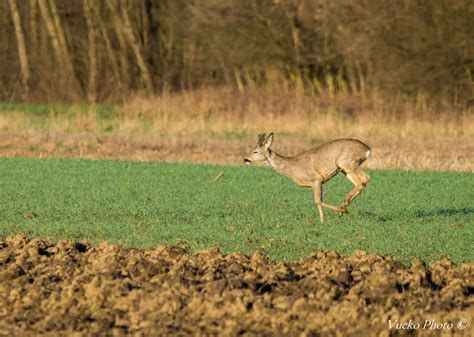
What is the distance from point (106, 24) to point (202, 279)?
42.8m

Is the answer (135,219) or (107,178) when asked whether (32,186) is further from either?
(135,219)

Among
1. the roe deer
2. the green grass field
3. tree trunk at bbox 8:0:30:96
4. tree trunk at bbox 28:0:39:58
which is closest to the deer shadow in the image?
the green grass field

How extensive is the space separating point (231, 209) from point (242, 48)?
24.8 m

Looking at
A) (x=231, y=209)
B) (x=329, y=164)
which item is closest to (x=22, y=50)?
(x=231, y=209)

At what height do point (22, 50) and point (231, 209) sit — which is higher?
point (231, 209)

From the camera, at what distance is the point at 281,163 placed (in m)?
14.7

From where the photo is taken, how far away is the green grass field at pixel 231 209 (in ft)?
44.4

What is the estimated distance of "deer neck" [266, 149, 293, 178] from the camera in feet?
48.1

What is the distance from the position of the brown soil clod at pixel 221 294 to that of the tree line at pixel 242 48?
72.5 feet

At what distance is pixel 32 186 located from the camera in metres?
19.3

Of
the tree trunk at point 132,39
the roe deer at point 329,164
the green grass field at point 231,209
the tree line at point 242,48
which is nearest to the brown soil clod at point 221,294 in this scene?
the green grass field at point 231,209

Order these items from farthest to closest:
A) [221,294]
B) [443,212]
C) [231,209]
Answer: [231,209]
[443,212]
[221,294]

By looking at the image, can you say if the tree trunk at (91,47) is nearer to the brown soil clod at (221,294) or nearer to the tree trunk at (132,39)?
the tree trunk at (132,39)

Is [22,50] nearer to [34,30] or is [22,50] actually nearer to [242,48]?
[34,30]
